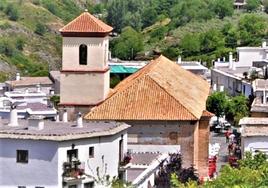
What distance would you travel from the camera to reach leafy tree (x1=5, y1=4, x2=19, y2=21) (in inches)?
5153

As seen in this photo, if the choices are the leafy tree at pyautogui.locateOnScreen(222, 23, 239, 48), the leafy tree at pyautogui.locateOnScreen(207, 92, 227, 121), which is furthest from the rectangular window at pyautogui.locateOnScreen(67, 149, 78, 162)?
the leafy tree at pyautogui.locateOnScreen(222, 23, 239, 48)

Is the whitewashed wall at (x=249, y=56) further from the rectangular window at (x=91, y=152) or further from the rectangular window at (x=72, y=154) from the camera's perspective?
the rectangular window at (x=72, y=154)

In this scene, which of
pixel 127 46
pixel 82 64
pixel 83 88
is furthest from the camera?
pixel 127 46

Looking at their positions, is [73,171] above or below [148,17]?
below

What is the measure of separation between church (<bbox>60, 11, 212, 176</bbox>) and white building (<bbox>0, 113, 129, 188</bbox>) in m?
6.08

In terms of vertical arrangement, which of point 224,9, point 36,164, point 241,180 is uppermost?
point 224,9

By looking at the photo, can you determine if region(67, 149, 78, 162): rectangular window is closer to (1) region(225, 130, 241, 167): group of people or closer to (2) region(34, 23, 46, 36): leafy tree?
(1) region(225, 130, 241, 167): group of people

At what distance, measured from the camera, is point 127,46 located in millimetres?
102250

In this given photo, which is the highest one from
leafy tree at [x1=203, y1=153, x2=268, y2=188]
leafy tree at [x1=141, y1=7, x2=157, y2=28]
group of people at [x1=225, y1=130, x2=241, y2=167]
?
leafy tree at [x1=141, y1=7, x2=157, y2=28]

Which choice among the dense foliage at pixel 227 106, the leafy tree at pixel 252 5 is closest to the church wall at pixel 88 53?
the dense foliage at pixel 227 106

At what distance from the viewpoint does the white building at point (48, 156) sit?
76.9 ft

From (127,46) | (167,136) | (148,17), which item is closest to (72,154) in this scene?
(167,136)

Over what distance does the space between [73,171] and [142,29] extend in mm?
101173

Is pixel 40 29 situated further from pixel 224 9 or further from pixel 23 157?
pixel 23 157
